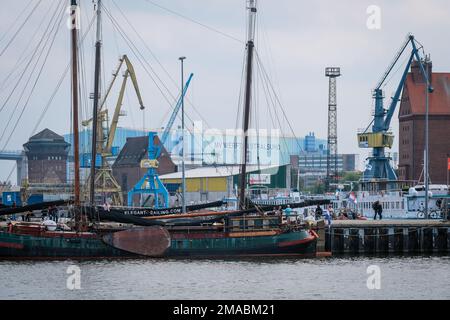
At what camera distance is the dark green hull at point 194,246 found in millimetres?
78312

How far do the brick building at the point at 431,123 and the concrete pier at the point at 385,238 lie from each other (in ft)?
263

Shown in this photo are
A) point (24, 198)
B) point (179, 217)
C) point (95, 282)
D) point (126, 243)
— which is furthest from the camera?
point (24, 198)

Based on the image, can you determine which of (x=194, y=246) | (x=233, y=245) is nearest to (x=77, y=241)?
(x=194, y=246)

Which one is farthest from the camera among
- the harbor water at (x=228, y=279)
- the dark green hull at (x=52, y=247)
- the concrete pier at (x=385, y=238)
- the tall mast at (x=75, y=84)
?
the concrete pier at (x=385, y=238)

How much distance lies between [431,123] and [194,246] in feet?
314

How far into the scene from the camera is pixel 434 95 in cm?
17000

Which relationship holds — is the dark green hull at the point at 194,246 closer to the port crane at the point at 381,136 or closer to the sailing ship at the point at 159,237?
the sailing ship at the point at 159,237
